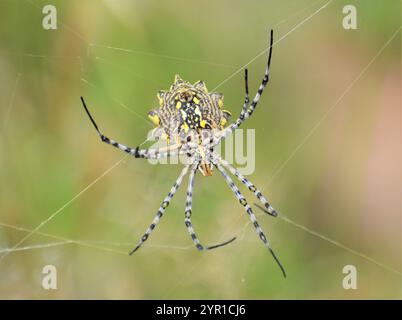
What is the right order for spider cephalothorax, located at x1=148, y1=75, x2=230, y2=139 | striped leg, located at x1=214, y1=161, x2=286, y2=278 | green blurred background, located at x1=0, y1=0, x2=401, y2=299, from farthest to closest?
striped leg, located at x1=214, y1=161, x2=286, y2=278 < green blurred background, located at x1=0, y1=0, x2=401, y2=299 < spider cephalothorax, located at x1=148, y1=75, x2=230, y2=139

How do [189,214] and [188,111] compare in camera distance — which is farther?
[189,214]

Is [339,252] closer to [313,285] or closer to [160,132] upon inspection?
[313,285]

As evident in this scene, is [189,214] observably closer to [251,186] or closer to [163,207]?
[163,207]

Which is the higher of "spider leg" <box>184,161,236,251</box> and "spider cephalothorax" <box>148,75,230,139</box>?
"spider cephalothorax" <box>148,75,230,139</box>

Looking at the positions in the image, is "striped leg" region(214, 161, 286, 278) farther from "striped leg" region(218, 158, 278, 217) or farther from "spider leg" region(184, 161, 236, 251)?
"spider leg" region(184, 161, 236, 251)

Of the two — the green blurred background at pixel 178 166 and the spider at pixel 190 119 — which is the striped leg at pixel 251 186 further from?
the spider at pixel 190 119

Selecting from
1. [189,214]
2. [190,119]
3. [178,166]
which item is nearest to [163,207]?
[189,214]

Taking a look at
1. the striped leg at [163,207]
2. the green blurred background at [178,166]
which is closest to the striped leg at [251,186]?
the green blurred background at [178,166]

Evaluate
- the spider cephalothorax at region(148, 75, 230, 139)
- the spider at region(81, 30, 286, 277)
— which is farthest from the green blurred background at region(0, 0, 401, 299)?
the spider cephalothorax at region(148, 75, 230, 139)

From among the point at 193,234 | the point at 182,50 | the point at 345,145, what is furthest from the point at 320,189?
the point at 182,50
